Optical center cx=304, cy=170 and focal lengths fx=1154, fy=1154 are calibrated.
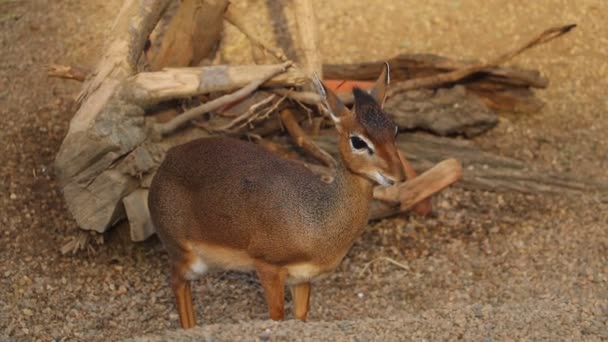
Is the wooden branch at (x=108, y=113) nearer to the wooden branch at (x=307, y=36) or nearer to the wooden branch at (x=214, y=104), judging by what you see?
the wooden branch at (x=214, y=104)

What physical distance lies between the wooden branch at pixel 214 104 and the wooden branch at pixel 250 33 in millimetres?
390

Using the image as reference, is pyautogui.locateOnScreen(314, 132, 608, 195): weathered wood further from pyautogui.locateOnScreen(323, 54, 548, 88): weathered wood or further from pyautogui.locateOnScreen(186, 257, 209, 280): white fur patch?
pyautogui.locateOnScreen(186, 257, 209, 280): white fur patch

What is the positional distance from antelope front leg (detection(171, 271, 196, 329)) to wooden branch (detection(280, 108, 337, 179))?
1.42 metres

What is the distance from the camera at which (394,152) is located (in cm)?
579

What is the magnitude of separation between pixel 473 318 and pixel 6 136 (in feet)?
13.9

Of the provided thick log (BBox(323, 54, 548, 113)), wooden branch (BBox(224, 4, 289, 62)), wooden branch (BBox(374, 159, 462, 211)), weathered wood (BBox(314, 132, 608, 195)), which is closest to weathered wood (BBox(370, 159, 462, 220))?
wooden branch (BBox(374, 159, 462, 211))

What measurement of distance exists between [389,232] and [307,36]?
1.47 meters

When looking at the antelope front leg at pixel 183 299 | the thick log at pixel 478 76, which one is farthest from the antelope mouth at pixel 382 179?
the thick log at pixel 478 76

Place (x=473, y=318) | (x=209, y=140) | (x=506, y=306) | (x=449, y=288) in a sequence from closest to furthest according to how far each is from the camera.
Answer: (x=473, y=318) → (x=506, y=306) → (x=209, y=140) → (x=449, y=288)

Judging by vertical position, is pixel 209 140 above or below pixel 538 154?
above

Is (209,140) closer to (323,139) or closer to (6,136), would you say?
(323,139)

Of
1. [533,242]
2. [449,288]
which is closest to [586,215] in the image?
[533,242]

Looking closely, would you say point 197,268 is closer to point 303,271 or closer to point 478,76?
point 303,271

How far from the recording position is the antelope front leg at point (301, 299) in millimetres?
6578
